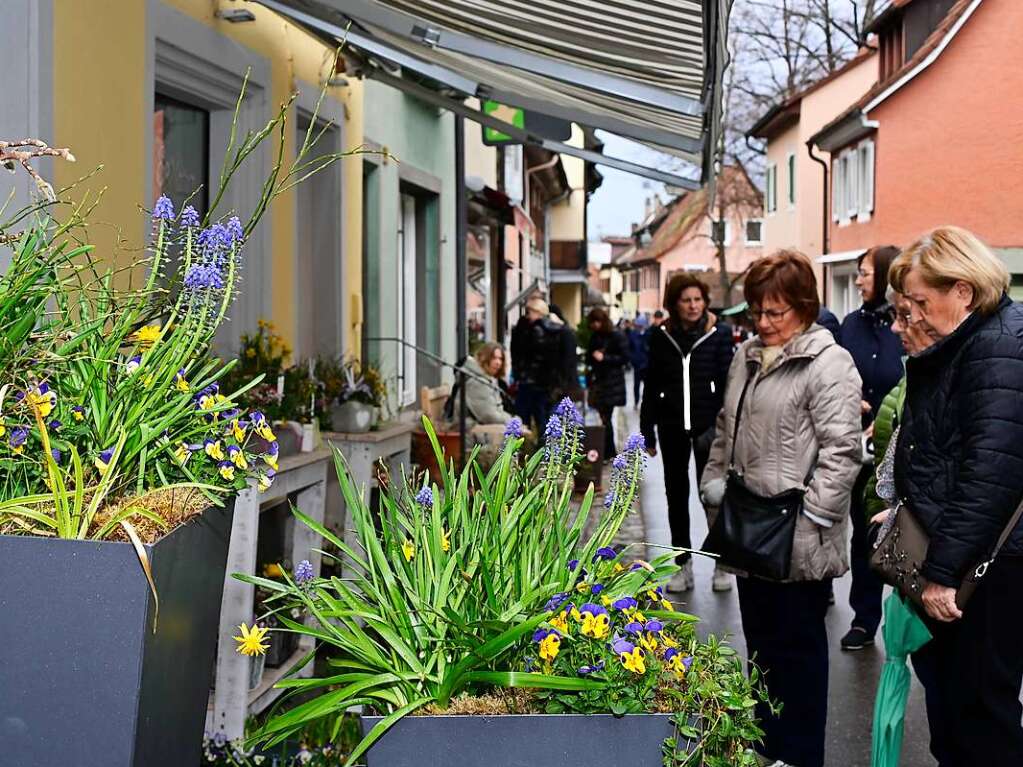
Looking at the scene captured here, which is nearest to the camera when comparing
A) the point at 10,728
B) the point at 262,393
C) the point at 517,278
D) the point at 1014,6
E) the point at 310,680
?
the point at 10,728

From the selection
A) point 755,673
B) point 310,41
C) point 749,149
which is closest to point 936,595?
point 755,673

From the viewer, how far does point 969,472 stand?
11.6ft

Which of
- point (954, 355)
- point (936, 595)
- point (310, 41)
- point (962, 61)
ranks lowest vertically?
point (936, 595)

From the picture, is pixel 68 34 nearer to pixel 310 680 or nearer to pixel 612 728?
pixel 310 680

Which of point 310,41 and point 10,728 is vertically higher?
point 310,41

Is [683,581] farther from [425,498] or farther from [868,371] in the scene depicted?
[425,498]

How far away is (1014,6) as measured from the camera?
83.8ft

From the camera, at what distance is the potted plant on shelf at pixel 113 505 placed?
6.63 ft

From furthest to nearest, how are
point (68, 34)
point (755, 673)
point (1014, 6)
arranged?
point (1014, 6), point (68, 34), point (755, 673)

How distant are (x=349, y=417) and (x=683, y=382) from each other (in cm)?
206

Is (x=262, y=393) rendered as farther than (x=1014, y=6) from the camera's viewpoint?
No

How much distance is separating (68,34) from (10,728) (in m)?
2.96

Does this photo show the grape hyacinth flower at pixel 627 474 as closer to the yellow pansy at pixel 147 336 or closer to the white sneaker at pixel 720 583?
the yellow pansy at pixel 147 336

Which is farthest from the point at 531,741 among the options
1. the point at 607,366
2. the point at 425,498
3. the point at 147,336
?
the point at 607,366
